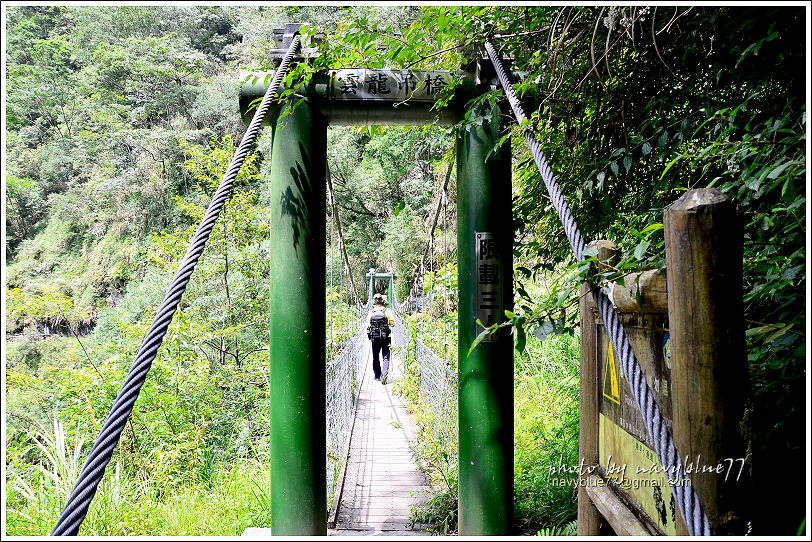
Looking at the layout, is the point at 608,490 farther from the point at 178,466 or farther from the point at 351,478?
the point at 178,466

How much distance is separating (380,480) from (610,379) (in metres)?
1.92

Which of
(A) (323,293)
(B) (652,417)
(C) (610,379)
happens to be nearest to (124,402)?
(B) (652,417)

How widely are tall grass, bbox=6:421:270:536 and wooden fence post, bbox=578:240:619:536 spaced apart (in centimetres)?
159

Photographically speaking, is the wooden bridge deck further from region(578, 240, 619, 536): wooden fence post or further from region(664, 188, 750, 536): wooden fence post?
region(664, 188, 750, 536): wooden fence post

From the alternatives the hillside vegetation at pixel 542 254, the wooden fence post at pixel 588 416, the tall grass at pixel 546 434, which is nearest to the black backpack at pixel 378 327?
the hillside vegetation at pixel 542 254

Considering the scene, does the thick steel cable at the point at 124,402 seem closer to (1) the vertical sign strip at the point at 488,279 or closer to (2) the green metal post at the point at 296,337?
(2) the green metal post at the point at 296,337

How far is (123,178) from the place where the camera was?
47.7 feet

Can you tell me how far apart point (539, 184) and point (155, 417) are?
9.86 feet

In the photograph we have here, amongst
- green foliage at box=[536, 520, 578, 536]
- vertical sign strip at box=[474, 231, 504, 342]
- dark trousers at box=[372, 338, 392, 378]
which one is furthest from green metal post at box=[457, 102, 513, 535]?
dark trousers at box=[372, 338, 392, 378]

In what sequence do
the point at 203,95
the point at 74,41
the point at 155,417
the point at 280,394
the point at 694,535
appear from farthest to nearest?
the point at 74,41 < the point at 203,95 < the point at 155,417 < the point at 280,394 < the point at 694,535

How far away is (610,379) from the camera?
95 centimetres

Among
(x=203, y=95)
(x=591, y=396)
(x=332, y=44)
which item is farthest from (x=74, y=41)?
(x=591, y=396)

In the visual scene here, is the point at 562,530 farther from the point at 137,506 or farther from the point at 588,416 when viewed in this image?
the point at 137,506

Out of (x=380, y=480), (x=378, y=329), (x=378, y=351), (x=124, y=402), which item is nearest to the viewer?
(x=124, y=402)
